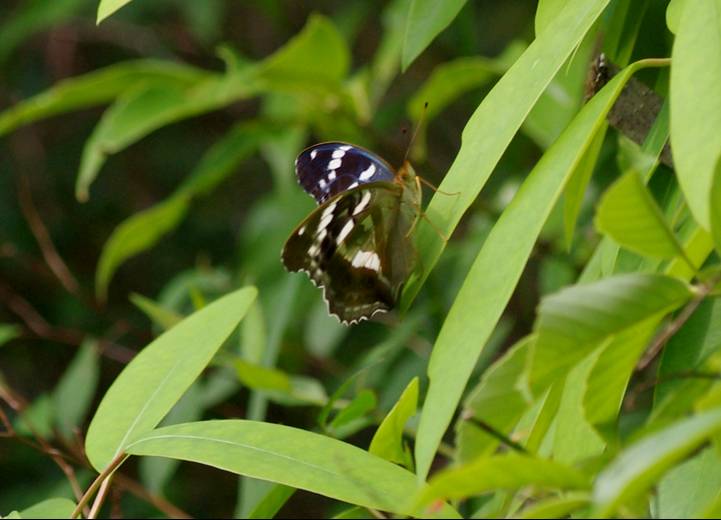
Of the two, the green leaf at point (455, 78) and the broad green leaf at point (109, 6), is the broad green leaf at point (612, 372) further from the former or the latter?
the green leaf at point (455, 78)

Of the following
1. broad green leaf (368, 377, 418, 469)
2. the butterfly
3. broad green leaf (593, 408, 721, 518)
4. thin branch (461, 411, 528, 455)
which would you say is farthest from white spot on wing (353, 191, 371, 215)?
broad green leaf (593, 408, 721, 518)

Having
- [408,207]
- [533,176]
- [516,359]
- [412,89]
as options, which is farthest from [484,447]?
Result: [412,89]

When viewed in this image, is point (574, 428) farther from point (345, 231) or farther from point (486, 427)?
point (345, 231)

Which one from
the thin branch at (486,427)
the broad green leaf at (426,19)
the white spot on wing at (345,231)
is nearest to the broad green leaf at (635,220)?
the thin branch at (486,427)

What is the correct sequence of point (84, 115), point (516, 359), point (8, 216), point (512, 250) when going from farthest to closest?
1. point (84, 115)
2. point (8, 216)
3. point (512, 250)
4. point (516, 359)

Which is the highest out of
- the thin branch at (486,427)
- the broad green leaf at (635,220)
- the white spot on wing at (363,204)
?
the white spot on wing at (363,204)

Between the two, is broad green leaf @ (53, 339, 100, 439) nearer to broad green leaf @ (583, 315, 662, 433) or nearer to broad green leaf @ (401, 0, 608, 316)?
broad green leaf @ (401, 0, 608, 316)

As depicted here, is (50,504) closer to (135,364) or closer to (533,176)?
(135,364)
